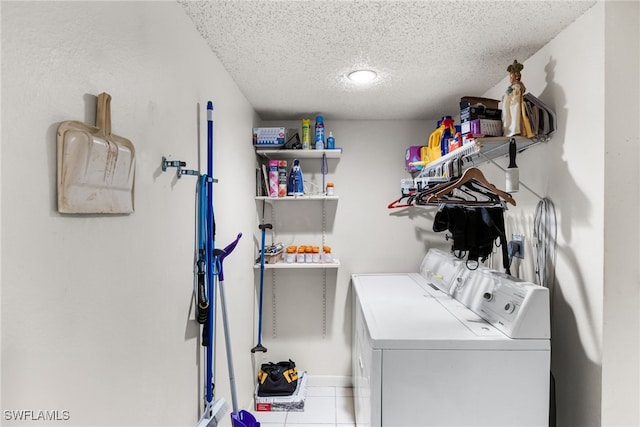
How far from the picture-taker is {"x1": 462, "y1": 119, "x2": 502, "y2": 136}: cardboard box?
5.13 feet

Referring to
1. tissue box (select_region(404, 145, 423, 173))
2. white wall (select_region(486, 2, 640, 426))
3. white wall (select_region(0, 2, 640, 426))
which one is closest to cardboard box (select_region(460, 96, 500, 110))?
white wall (select_region(0, 2, 640, 426))

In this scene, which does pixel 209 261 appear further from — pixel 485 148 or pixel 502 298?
pixel 485 148

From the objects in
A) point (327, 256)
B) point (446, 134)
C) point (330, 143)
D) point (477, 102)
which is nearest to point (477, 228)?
point (477, 102)

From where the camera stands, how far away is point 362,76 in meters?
1.87

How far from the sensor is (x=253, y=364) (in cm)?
254

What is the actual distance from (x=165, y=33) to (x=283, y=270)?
2.03m

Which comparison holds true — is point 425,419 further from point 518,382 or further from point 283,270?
point 283,270

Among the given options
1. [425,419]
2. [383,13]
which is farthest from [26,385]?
[383,13]

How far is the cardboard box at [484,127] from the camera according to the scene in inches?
61.5

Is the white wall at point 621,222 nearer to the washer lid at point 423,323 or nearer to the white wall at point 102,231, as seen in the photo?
the washer lid at point 423,323

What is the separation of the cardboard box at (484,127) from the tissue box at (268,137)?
1.37 meters

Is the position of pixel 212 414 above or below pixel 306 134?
below

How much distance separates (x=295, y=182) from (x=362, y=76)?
1010mm

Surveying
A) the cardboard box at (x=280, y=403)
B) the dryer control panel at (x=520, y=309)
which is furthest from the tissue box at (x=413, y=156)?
the cardboard box at (x=280, y=403)
